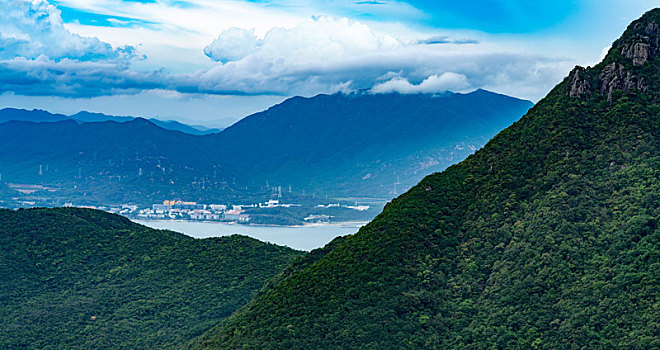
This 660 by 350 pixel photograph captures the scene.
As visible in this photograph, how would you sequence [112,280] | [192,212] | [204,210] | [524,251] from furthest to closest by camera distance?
[204,210] → [192,212] → [112,280] → [524,251]

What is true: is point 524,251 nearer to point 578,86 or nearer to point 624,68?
point 578,86

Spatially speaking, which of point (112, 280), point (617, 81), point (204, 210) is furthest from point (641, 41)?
point (204, 210)

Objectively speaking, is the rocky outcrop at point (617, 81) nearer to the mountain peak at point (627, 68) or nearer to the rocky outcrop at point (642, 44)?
the mountain peak at point (627, 68)

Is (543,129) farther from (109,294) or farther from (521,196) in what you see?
(109,294)

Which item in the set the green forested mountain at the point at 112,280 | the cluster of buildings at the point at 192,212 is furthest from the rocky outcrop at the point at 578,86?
the cluster of buildings at the point at 192,212

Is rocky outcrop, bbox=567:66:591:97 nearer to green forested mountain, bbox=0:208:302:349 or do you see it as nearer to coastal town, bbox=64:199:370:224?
green forested mountain, bbox=0:208:302:349

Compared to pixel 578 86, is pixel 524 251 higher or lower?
lower

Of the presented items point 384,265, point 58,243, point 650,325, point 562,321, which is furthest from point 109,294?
point 650,325
